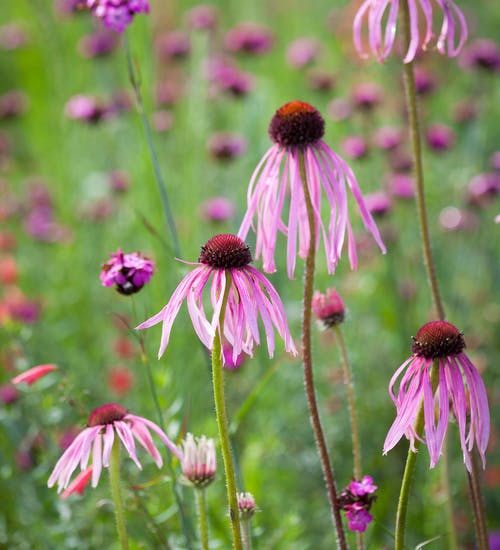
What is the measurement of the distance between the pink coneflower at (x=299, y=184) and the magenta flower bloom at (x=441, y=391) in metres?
0.17

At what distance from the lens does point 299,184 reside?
98 centimetres

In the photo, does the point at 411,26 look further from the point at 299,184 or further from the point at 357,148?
the point at 357,148

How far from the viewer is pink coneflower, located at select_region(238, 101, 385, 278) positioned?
38.1 inches

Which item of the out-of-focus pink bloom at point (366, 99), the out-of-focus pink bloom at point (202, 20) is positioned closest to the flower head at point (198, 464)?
the out-of-focus pink bloom at point (366, 99)

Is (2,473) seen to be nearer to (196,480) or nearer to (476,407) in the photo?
(196,480)

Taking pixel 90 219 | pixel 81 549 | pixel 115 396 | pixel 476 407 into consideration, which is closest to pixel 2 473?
pixel 81 549

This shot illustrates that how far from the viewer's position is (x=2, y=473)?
1.53 m

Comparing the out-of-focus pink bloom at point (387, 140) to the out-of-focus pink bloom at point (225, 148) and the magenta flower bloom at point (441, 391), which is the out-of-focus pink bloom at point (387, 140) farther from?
the magenta flower bloom at point (441, 391)

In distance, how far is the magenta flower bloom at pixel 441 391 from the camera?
80 centimetres

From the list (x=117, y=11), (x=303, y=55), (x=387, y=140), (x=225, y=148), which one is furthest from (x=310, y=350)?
(x=303, y=55)

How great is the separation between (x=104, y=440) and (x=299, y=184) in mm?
387

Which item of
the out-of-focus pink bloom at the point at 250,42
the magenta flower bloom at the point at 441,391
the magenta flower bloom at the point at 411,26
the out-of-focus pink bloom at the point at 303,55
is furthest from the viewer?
the out-of-focus pink bloom at the point at 303,55

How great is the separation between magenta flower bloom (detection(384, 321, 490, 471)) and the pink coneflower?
0.17 metres

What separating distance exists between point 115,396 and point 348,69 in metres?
2.73
